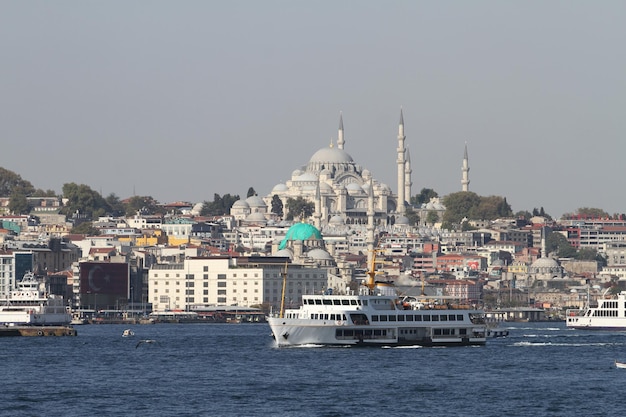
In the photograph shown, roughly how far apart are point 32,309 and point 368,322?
3357cm

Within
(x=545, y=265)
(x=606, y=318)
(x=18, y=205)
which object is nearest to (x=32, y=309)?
(x=606, y=318)

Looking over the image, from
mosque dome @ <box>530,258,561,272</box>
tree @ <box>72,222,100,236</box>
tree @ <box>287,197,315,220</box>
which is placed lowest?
mosque dome @ <box>530,258,561,272</box>

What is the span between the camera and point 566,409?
4494cm

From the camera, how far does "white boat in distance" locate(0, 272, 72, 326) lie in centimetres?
9438

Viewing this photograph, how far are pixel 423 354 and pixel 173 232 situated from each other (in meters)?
120

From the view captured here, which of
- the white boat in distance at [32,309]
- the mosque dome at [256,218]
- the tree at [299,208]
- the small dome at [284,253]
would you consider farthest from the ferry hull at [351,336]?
the tree at [299,208]

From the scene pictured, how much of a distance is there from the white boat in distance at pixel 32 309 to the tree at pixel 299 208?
99050mm

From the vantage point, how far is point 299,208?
19700 cm

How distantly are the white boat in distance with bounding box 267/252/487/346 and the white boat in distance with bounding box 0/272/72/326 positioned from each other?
30143 millimetres

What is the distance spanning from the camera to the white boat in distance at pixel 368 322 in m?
64.9

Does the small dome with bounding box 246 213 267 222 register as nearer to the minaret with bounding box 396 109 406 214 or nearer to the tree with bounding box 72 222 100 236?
the minaret with bounding box 396 109 406 214

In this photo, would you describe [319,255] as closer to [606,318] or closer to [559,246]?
[559,246]

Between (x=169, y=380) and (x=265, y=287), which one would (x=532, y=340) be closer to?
(x=169, y=380)

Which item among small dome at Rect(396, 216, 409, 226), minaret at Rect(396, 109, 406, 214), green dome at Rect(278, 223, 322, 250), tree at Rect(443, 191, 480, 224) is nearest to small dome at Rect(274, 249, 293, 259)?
green dome at Rect(278, 223, 322, 250)
